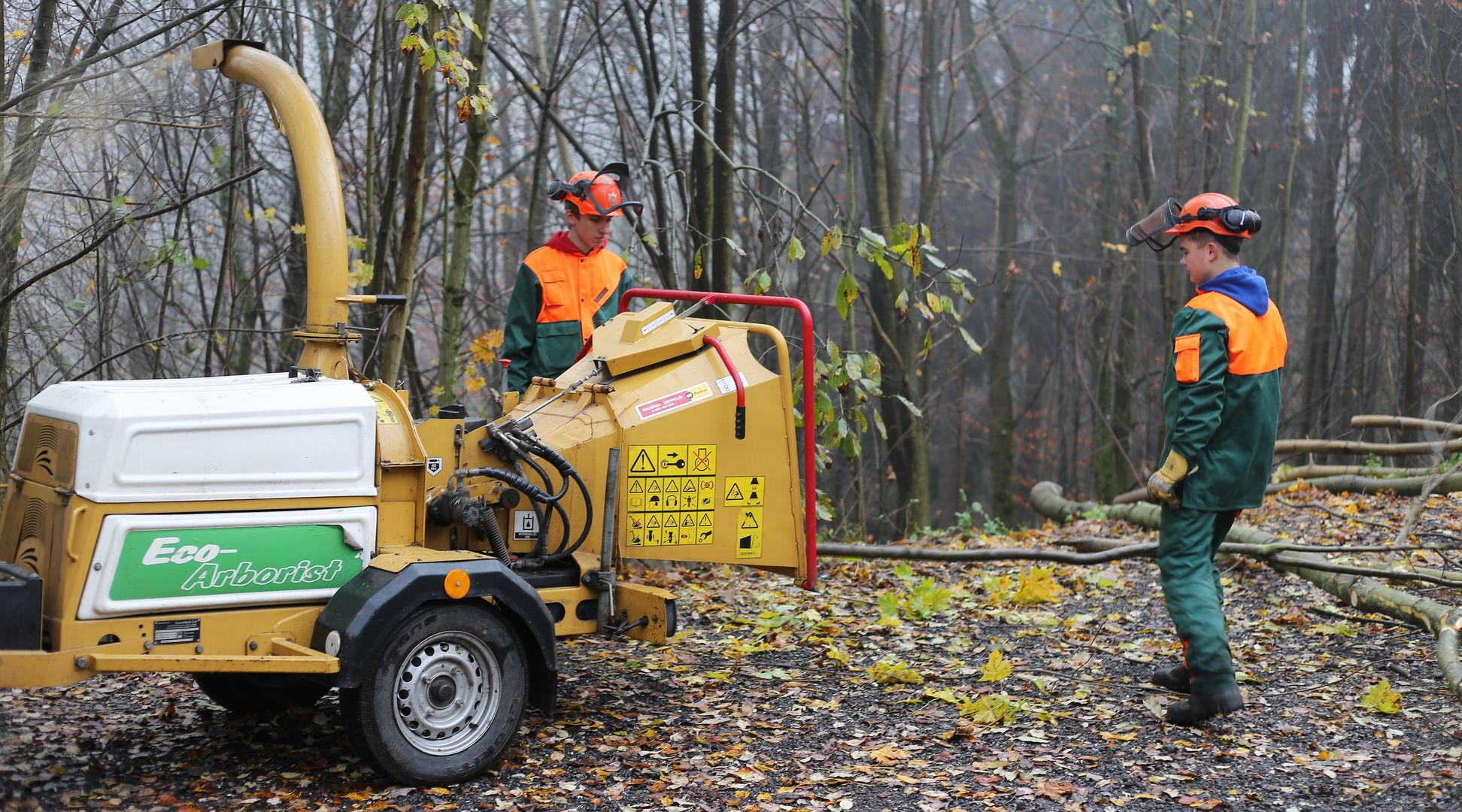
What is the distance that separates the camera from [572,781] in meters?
4.52

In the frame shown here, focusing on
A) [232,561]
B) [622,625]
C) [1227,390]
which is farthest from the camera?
[1227,390]

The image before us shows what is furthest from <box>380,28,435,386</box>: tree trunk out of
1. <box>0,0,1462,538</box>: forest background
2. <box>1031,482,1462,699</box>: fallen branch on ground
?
<box>1031,482,1462,699</box>: fallen branch on ground

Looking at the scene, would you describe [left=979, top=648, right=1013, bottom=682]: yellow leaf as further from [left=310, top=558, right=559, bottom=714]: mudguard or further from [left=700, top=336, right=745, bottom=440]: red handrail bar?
[left=310, top=558, right=559, bottom=714]: mudguard

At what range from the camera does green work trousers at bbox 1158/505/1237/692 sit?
5094 mm

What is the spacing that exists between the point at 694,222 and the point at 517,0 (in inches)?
327

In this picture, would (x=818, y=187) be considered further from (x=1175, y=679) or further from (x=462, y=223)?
(x=1175, y=679)

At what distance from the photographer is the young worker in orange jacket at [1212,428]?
509 cm

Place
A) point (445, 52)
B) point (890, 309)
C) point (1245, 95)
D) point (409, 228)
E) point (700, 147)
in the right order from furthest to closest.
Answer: point (1245, 95), point (890, 309), point (700, 147), point (409, 228), point (445, 52)

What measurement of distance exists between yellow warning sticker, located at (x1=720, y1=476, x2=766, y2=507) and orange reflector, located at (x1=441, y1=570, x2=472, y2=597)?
1.26 m

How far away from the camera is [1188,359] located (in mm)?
5113

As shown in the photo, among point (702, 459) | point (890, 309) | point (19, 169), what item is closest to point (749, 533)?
point (702, 459)

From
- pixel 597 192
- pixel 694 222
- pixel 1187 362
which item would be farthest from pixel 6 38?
pixel 1187 362

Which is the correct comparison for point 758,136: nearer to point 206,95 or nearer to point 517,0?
point 517,0

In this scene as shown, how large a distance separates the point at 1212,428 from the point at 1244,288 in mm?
632
